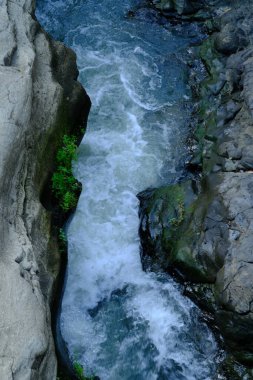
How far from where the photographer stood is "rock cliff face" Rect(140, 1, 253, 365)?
6.50 meters

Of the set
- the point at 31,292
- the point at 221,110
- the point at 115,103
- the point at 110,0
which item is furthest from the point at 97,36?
the point at 31,292

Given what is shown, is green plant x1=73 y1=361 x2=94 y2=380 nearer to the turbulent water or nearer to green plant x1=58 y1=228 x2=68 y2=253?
the turbulent water

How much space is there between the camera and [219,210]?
715cm

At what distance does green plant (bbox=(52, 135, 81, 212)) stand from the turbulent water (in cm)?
73

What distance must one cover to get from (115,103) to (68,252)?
3.64m

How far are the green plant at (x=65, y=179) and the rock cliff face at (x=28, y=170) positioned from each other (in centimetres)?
14

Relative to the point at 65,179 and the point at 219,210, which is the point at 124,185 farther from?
the point at 219,210

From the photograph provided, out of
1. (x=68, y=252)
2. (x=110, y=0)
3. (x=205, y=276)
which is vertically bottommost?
(x=68, y=252)

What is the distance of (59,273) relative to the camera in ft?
21.7

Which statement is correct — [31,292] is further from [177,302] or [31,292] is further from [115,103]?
[115,103]

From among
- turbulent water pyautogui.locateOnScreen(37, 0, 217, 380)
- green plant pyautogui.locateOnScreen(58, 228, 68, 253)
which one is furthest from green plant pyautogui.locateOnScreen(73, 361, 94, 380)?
green plant pyautogui.locateOnScreen(58, 228, 68, 253)

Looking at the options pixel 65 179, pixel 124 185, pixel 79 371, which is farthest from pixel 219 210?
pixel 79 371

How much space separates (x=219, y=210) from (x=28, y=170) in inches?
112

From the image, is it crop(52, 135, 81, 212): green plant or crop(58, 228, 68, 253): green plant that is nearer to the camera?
crop(58, 228, 68, 253): green plant
